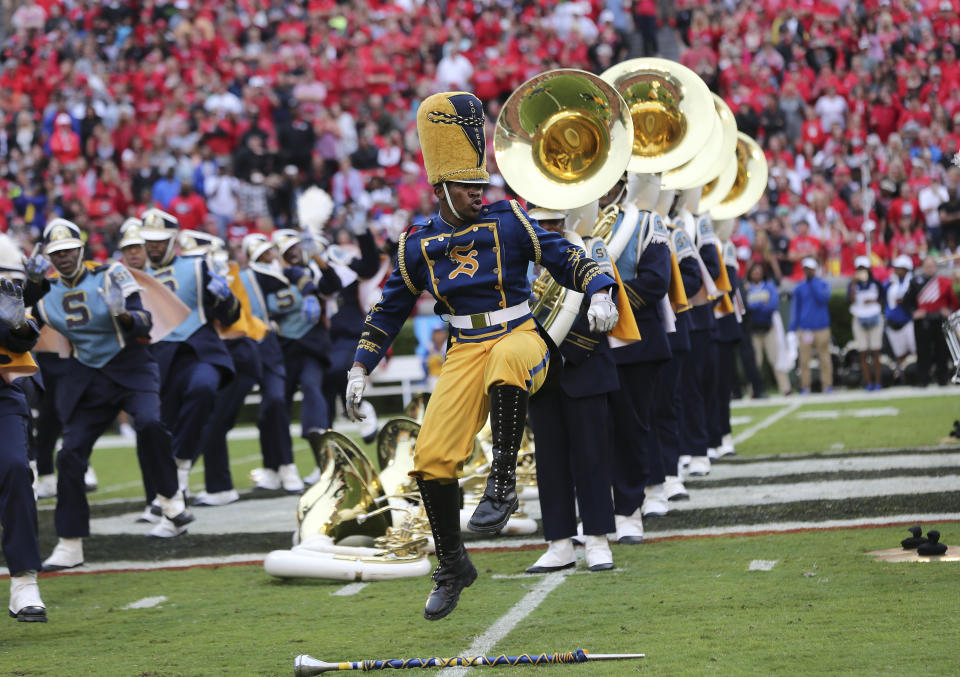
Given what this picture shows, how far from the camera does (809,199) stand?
20.8 m

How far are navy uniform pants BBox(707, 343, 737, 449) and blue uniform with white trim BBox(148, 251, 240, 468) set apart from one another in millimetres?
3939

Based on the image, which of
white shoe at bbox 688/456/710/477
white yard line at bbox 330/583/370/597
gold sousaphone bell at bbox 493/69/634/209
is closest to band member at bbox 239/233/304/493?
white shoe at bbox 688/456/710/477

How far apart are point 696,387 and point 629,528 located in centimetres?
306

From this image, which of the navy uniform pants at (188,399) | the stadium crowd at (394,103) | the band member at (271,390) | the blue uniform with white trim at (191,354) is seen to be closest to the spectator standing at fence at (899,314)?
the stadium crowd at (394,103)

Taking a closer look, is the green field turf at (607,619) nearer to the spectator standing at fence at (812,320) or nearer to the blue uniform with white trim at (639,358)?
the blue uniform with white trim at (639,358)

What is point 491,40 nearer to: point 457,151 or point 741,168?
point 741,168

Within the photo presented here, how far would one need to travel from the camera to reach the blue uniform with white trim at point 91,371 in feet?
29.7

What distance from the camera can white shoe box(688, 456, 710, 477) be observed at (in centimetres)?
1133

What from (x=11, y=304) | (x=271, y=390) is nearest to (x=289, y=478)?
(x=271, y=390)

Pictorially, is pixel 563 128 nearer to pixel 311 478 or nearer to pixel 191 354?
pixel 191 354

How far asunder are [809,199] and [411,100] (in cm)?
758

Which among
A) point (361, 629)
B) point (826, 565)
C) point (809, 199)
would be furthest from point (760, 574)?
point (809, 199)

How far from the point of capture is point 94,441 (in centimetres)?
938

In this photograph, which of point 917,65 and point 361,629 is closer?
point 361,629
